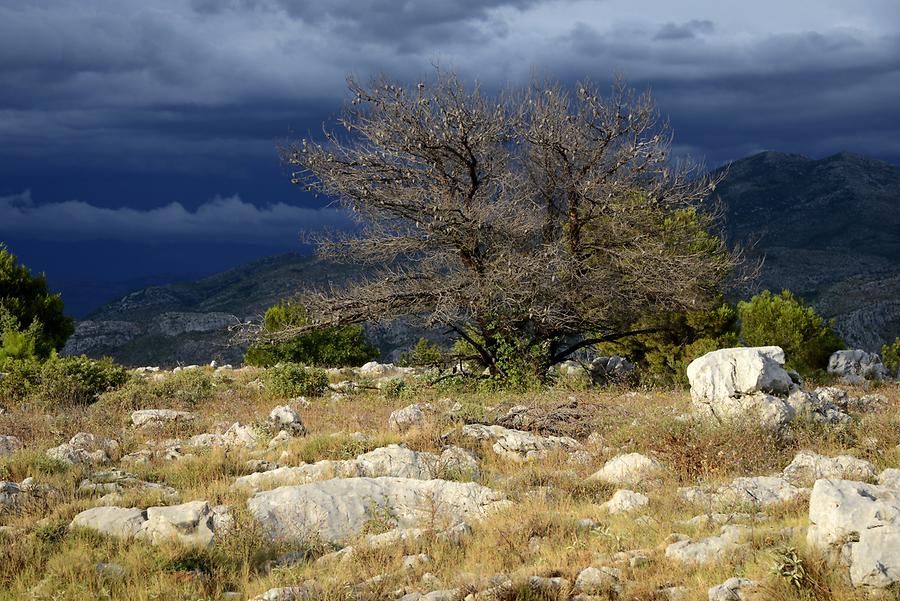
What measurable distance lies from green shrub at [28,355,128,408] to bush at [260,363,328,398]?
3.57 metres

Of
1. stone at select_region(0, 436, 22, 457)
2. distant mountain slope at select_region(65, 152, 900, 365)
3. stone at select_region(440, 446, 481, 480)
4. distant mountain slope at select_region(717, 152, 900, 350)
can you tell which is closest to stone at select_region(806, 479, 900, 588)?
stone at select_region(440, 446, 481, 480)

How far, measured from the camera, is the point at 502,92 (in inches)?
739

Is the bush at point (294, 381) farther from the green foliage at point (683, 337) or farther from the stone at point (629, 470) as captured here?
the green foliage at point (683, 337)

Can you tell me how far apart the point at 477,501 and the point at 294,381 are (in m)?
10.6

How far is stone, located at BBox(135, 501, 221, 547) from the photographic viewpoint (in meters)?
7.05

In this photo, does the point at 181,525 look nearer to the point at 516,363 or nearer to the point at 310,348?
the point at 516,363

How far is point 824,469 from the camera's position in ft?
28.9

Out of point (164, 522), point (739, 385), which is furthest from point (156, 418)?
point (739, 385)

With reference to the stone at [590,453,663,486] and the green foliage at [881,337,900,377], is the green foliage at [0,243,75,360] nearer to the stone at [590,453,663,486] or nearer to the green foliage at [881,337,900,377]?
the stone at [590,453,663,486]

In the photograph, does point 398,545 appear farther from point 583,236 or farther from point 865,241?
A: point 865,241

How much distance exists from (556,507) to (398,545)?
1904mm

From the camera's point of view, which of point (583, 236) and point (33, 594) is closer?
point (33, 594)

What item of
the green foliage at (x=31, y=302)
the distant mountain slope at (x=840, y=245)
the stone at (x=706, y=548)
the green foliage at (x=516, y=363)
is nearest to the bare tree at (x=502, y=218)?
the green foliage at (x=516, y=363)

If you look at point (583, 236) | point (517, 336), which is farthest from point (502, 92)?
point (517, 336)
